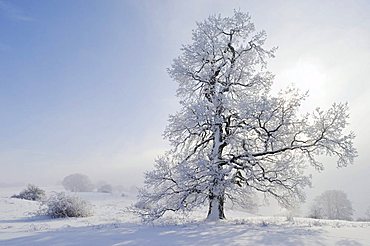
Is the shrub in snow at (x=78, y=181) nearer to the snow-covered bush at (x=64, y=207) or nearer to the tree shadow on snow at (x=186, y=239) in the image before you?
the snow-covered bush at (x=64, y=207)

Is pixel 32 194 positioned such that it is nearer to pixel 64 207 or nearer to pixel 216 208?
pixel 64 207

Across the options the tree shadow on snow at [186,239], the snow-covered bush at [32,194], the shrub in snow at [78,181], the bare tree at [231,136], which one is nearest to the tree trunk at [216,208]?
the bare tree at [231,136]

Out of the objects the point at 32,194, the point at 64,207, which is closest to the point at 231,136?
the point at 64,207

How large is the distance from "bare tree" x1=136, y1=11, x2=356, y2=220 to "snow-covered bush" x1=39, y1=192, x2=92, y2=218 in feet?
17.0

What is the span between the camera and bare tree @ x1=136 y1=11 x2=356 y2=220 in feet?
50.6

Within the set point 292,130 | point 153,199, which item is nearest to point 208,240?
point 153,199

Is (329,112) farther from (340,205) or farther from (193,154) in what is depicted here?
(340,205)

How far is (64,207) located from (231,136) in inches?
443

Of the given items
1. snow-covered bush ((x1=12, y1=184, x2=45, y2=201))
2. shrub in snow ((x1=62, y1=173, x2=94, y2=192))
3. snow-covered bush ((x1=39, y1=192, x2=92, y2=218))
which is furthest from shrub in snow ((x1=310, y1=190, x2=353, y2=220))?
shrub in snow ((x1=62, y1=173, x2=94, y2=192))

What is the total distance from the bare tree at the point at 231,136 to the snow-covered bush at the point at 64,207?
5182mm

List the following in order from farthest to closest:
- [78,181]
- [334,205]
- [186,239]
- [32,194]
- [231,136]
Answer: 1. [78,181]
2. [334,205]
3. [32,194]
4. [231,136]
5. [186,239]

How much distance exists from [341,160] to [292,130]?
9.00ft

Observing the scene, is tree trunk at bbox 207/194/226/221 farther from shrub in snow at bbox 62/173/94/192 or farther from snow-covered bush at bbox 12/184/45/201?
shrub in snow at bbox 62/173/94/192

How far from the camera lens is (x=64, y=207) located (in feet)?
64.9
